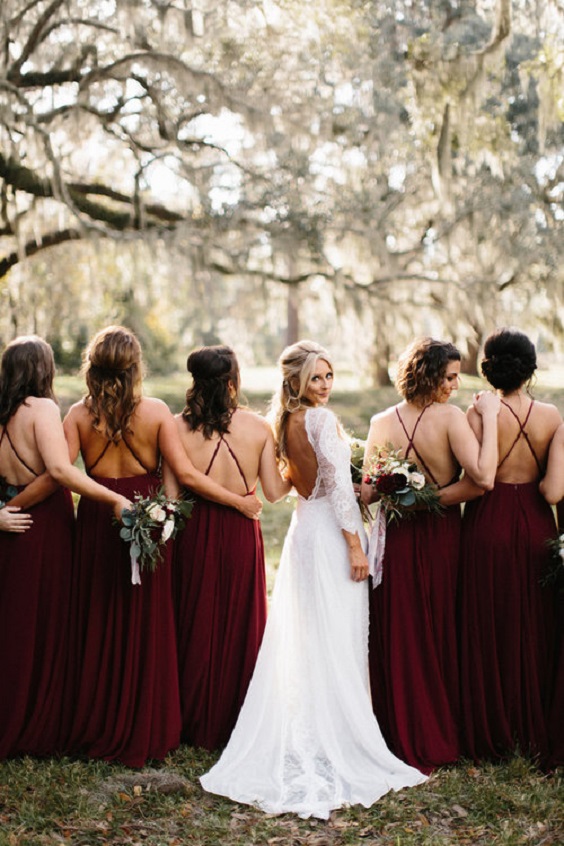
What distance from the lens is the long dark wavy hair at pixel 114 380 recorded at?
4.62 m

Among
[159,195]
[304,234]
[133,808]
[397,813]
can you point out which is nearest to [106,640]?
[133,808]

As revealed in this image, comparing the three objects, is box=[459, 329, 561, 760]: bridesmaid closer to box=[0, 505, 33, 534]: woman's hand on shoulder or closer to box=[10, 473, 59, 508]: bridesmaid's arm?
box=[10, 473, 59, 508]: bridesmaid's arm

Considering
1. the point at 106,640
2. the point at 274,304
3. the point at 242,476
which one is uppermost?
the point at 274,304

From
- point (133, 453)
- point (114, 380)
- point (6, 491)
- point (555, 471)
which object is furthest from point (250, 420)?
point (555, 471)

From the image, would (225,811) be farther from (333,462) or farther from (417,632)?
(333,462)

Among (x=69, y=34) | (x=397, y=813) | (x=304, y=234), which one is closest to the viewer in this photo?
(x=397, y=813)

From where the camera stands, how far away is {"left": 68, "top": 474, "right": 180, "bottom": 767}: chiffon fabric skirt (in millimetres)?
4727

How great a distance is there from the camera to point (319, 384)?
15.4 feet

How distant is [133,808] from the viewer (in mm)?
4246

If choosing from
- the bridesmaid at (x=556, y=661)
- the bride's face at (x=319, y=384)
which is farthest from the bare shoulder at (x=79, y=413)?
the bridesmaid at (x=556, y=661)

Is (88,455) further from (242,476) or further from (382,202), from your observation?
(382,202)

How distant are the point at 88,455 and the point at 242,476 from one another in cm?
81

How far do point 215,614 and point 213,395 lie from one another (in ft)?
3.81

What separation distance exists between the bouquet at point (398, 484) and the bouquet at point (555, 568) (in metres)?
0.58
